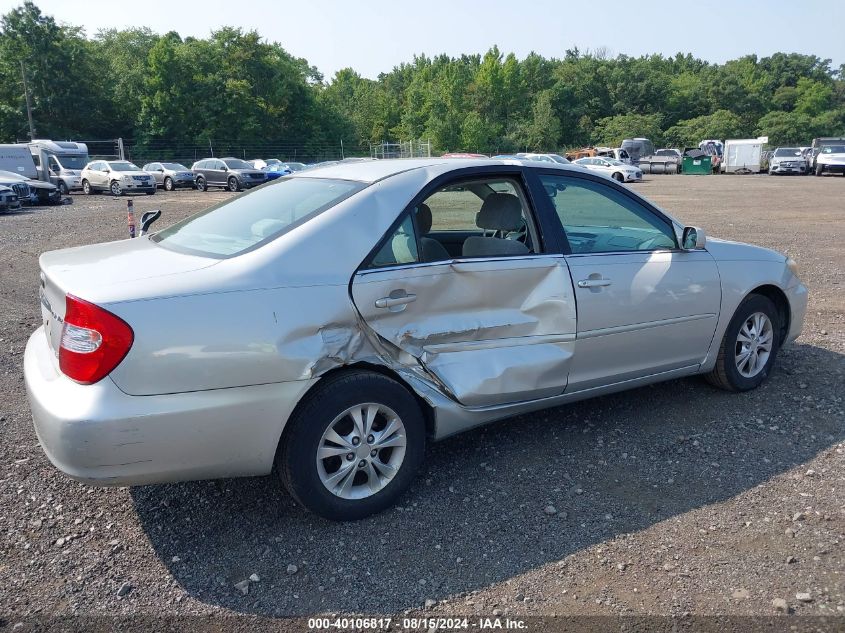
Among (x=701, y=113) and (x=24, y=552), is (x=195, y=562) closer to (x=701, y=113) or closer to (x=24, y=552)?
(x=24, y=552)

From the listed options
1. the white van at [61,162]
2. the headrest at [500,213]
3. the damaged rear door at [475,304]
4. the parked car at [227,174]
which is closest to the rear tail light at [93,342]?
the damaged rear door at [475,304]

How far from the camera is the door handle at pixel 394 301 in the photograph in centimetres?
329

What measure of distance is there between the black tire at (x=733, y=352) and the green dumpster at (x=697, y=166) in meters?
47.7

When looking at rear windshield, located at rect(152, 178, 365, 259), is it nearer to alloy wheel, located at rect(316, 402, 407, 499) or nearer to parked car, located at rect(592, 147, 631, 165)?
alloy wheel, located at rect(316, 402, 407, 499)

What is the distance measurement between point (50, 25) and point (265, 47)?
59.0ft

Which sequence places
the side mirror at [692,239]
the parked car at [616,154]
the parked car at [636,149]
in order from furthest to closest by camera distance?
the parked car at [636,149]
the parked car at [616,154]
the side mirror at [692,239]

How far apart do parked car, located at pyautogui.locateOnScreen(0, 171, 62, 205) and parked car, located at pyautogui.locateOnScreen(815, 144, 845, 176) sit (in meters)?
38.0

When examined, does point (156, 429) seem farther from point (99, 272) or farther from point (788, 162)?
point (788, 162)

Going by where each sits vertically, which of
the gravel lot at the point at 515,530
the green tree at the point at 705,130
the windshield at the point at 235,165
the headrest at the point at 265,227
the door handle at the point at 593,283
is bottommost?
the gravel lot at the point at 515,530

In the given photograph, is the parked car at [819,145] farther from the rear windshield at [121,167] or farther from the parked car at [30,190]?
the parked car at [30,190]

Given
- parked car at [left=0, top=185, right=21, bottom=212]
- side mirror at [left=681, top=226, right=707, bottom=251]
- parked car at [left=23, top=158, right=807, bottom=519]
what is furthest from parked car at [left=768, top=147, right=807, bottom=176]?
side mirror at [left=681, top=226, right=707, bottom=251]

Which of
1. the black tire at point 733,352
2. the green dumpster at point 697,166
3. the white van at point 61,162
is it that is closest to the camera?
the black tire at point 733,352

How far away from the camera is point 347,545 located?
315cm

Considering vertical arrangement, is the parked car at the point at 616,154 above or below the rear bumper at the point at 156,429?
above
